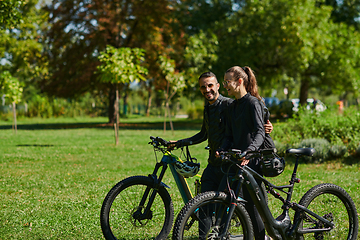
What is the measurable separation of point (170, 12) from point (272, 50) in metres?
7.18

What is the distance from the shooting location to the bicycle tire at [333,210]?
3.56 meters

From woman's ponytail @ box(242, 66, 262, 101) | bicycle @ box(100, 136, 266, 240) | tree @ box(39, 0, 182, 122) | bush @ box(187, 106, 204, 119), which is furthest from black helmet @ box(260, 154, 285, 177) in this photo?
bush @ box(187, 106, 204, 119)

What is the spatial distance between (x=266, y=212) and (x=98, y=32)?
23444 millimetres

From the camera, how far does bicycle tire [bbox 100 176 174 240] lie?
353cm

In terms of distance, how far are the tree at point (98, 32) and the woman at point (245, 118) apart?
21851 millimetres

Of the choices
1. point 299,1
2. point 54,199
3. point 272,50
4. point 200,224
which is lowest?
point 54,199

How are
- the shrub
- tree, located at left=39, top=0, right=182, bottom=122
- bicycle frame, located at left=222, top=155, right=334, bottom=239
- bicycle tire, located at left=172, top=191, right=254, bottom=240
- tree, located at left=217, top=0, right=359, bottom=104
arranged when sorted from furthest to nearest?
1. tree, located at left=39, top=0, right=182, bottom=122
2. tree, located at left=217, top=0, right=359, bottom=104
3. the shrub
4. bicycle frame, located at left=222, top=155, right=334, bottom=239
5. bicycle tire, located at left=172, top=191, right=254, bottom=240

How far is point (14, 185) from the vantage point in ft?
23.7

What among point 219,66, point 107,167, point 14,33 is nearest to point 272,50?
point 219,66

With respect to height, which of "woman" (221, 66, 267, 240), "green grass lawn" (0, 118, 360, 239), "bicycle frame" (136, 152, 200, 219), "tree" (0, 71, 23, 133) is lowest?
"green grass lawn" (0, 118, 360, 239)

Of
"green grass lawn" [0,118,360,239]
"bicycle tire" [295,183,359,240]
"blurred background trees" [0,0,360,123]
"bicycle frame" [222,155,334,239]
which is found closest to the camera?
"bicycle frame" [222,155,334,239]

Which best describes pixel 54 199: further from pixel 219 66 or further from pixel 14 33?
pixel 14 33

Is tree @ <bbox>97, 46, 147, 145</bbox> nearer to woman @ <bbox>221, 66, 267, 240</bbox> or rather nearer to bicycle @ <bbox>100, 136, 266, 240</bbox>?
bicycle @ <bbox>100, 136, 266, 240</bbox>

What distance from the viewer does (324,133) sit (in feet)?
34.2
